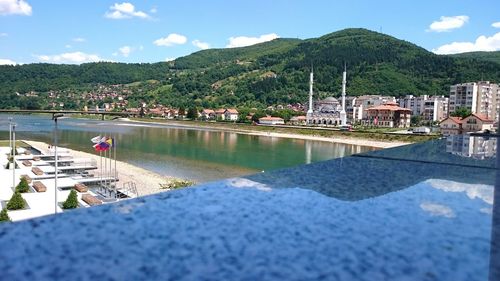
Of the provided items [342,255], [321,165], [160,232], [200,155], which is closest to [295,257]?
[342,255]

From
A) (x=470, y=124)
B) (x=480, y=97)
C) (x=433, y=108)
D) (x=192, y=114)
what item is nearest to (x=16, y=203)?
(x=470, y=124)

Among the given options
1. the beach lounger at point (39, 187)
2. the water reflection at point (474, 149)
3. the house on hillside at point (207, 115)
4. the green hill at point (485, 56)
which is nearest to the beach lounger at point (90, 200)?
the beach lounger at point (39, 187)

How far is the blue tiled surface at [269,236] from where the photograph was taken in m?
0.95

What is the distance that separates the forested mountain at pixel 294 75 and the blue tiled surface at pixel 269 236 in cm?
7507

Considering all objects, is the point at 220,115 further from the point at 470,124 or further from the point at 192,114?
the point at 470,124

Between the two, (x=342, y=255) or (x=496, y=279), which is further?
(x=342, y=255)

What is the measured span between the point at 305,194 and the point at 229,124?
51289 millimetres

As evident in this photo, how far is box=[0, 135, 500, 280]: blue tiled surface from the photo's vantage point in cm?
95

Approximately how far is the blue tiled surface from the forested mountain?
7507 cm

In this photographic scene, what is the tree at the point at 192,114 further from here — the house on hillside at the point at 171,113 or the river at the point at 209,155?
Result: the river at the point at 209,155

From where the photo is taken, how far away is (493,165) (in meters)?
2.55

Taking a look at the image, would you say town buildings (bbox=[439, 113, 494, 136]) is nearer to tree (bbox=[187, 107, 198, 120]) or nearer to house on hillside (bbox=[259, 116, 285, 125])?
house on hillside (bbox=[259, 116, 285, 125])

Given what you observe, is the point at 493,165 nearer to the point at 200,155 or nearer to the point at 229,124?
the point at 200,155

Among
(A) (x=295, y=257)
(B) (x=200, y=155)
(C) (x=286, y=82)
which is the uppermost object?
(C) (x=286, y=82)
